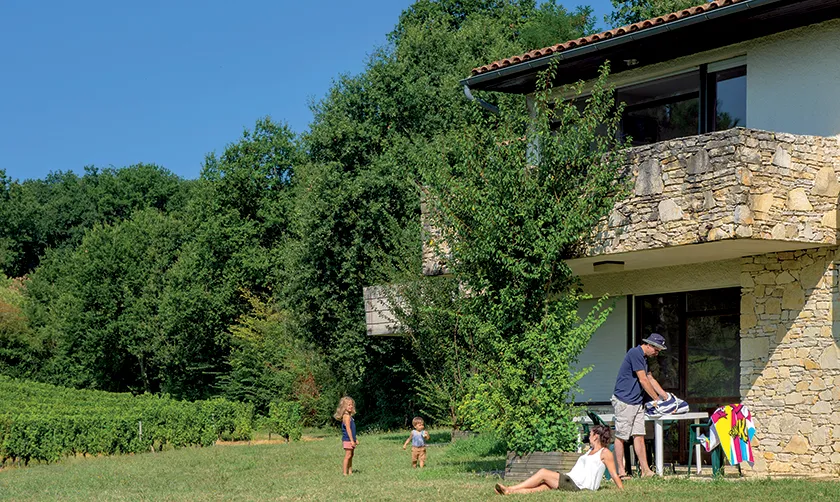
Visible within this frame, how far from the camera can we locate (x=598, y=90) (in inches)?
619

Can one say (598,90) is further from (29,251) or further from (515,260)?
(29,251)

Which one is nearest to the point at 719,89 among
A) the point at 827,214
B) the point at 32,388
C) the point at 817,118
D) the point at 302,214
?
the point at 817,118

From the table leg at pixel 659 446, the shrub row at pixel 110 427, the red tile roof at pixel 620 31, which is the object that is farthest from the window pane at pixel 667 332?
the shrub row at pixel 110 427

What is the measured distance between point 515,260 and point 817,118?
4.99 m

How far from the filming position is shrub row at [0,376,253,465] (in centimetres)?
2794

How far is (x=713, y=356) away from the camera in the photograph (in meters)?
17.3

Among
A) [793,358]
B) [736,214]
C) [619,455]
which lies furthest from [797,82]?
[619,455]

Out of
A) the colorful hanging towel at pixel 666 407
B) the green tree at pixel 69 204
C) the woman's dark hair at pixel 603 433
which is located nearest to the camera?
the woman's dark hair at pixel 603 433

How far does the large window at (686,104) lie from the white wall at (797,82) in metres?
0.38

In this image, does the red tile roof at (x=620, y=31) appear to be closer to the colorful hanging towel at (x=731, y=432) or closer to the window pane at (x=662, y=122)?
the window pane at (x=662, y=122)

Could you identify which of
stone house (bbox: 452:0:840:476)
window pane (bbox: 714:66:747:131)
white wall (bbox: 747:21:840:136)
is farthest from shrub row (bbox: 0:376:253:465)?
white wall (bbox: 747:21:840:136)

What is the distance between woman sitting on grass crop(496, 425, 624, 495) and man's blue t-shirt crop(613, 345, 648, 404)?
106 centimetres

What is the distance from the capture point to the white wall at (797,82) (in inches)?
612

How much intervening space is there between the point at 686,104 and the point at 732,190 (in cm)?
396
